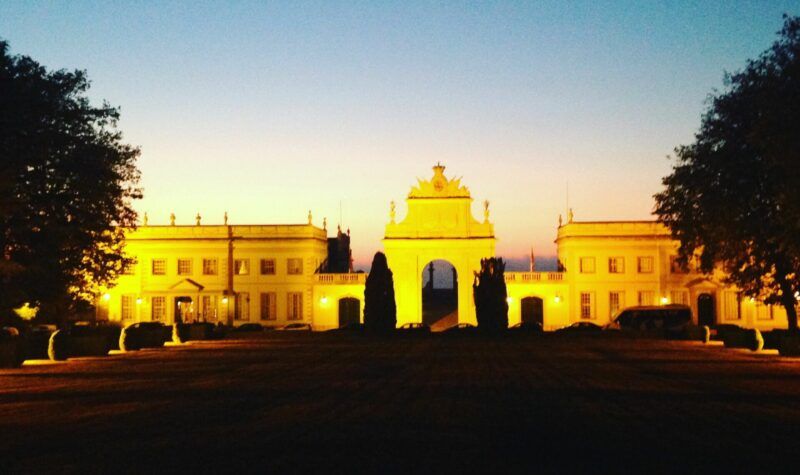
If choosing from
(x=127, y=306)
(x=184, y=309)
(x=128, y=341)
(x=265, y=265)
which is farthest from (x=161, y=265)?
(x=128, y=341)

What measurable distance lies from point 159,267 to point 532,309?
28.3m

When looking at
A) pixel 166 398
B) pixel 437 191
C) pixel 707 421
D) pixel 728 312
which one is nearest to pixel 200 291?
pixel 437 191

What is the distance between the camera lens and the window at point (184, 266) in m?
76.4

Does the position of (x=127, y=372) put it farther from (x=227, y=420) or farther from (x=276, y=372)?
(x=227, y=420)

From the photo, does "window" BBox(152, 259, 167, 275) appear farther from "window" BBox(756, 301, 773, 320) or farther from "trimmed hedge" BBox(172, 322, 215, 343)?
"window" BBox(756, 301, 773, 320)

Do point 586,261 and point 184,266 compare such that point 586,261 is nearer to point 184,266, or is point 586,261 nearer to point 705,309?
point 705,309

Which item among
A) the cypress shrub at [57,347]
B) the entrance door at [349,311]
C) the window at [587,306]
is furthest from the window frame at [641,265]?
the cypress shrub at [57,347]

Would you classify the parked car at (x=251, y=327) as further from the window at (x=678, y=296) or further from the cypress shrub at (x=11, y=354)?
the cypress shrub at (x=11, y=354)

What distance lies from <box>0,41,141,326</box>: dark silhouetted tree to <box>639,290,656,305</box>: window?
1751 inches

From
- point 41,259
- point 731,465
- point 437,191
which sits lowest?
point 731,465

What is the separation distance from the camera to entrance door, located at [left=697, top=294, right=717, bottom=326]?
237 feet

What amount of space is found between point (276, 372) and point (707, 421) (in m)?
14.9

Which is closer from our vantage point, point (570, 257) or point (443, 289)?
point (570, 257)

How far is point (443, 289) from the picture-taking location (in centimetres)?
9931
